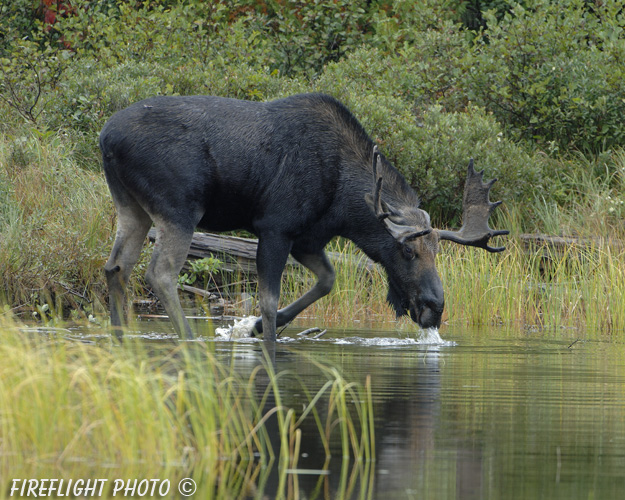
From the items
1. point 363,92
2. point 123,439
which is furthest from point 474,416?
point 363,92

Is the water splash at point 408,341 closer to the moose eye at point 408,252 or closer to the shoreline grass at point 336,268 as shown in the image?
the moose eye at point 408,252

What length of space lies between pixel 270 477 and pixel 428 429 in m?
1.19

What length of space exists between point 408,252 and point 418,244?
11 cm

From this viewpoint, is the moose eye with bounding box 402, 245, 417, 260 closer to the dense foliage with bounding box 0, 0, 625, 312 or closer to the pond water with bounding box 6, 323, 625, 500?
the pond water with bounding box 6, 323, 625, 500

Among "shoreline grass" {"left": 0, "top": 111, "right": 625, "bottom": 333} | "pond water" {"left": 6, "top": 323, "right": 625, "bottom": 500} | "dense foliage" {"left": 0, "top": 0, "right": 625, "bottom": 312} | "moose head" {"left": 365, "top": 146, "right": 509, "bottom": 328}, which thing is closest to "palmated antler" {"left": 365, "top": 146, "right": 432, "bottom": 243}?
"moose head" {"left": 365, "top": 146, "right": 509, "bottom": 328}

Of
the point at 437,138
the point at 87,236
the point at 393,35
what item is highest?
the point at 393,35

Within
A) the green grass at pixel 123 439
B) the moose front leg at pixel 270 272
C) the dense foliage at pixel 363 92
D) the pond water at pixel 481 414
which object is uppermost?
the dense foliage at pixel 363 92

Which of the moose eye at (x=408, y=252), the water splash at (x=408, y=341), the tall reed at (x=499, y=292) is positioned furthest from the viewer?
the tall reed at (x=499, y=292)

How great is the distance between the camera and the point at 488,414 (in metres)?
5.18

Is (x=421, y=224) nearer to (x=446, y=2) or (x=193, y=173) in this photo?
(x=193, y=173)

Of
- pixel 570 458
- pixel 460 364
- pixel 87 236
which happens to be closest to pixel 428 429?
pixel 570 458

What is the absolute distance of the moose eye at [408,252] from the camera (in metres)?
8.98

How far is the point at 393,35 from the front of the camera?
1938cm

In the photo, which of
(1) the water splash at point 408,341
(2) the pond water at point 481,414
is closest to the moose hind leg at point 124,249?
(2) the pond water at point 481,414
